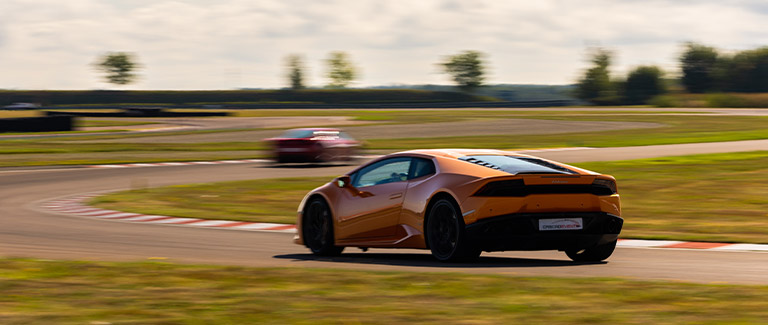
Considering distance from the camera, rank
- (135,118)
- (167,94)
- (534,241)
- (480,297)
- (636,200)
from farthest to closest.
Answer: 1. (167,94)
2. (135,118)
3. (636,200)
4. (534,241)
5. (480,297)

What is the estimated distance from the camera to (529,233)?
31.3ft

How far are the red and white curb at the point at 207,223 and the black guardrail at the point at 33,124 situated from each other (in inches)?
1338

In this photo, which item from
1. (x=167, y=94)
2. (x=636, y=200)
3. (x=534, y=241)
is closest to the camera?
(x=534, y=241)

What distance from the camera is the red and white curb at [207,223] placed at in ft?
38.1

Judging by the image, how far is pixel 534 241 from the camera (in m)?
9.63

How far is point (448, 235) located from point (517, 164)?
0.99 metres

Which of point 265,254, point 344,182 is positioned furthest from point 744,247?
point 265,254

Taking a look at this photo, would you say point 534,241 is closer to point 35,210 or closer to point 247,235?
point 247,235

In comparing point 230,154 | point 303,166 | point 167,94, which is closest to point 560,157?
point 303,166

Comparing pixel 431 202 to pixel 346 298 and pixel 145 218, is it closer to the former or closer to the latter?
pixel 346 298

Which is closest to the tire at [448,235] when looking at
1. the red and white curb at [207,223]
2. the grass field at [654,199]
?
the red and white curb at [207,223]

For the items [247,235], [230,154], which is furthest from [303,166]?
[247,235]

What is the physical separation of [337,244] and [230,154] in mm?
27547

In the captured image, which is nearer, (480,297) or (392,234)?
(480,297)
